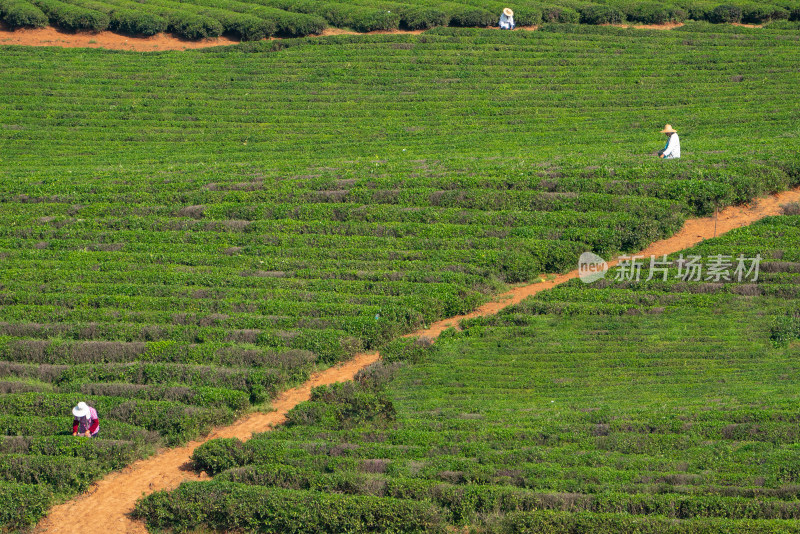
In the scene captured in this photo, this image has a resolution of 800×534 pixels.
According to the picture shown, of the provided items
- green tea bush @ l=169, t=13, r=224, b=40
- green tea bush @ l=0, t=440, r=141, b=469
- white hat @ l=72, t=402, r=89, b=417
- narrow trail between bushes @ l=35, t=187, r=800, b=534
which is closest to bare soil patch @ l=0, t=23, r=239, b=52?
green tea bush @ l=169, t=13, r=224, b=40

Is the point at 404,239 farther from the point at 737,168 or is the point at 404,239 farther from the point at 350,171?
the point at 737,168

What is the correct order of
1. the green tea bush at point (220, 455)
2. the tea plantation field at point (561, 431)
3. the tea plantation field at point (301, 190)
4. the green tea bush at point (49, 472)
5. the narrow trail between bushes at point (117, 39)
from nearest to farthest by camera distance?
1. the tea plantation field at point (561, 431)
2. the green tea bush at point (49, 472)
3. the green tea bush at point (220, 455)
4. the tea plantation field at point (301, 190)
5. the narrow trail between bushes at point (117, 39)

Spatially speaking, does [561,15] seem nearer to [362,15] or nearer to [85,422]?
[362,15]

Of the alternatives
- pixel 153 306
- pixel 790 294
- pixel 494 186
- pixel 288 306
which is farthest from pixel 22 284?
pixel 790 294

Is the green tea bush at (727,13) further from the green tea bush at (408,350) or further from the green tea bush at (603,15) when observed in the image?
the green tea bush at (408,350)

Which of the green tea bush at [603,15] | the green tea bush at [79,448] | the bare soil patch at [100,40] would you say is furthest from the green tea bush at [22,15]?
the green tea bush at [79,448]

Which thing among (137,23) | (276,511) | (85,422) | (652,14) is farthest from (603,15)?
(276,511)
